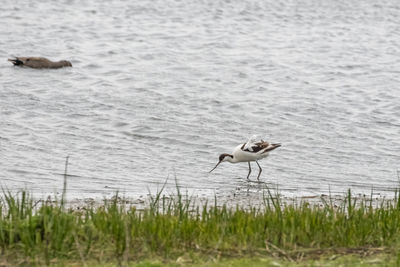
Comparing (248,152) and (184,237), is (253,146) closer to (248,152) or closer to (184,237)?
(248,152)

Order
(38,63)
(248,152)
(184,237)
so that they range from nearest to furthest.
Result: (184,237)
(248,152)
(38,63)

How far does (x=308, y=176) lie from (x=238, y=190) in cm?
Answer: 162

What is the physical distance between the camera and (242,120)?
17969 millimetres

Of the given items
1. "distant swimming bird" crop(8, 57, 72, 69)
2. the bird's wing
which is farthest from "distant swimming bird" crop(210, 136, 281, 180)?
"distant swimming bird" crop(8, 57, 72, 69)

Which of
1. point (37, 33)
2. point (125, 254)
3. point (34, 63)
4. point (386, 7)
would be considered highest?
point (386, 7)

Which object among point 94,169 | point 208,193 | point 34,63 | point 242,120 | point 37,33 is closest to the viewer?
point 208,193

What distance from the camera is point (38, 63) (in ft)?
70.8

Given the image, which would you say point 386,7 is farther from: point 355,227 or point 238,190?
point 355,227

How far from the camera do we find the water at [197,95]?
1369 centimetres

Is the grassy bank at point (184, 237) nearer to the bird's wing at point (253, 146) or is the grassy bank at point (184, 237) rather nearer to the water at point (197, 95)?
the water at point (197, 95)

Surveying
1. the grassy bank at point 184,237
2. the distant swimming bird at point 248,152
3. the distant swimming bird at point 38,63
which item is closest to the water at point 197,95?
the distant swimming bird at point 38,63

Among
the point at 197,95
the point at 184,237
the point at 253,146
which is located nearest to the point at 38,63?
the point at 197,95

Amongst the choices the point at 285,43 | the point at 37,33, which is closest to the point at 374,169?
the point at 285,43

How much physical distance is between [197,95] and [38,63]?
185 inches
